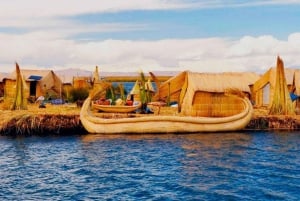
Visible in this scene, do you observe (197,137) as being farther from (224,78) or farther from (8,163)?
(8,163)

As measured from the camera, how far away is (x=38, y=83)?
61.8 meters

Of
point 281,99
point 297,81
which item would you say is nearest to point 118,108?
point 281,99

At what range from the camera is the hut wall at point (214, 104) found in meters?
40.4

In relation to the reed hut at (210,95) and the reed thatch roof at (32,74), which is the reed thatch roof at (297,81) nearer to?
the reed hut at (210,95)

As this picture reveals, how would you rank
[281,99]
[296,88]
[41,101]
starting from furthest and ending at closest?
[41,101] → [296,88] → [281,99]

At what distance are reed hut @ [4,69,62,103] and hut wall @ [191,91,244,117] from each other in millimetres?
23520

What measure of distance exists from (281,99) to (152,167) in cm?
1974

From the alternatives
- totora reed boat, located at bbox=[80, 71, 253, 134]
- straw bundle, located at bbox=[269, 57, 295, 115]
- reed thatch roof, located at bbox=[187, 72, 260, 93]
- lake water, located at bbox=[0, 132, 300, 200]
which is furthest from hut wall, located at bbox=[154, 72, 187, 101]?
lake water, located at bbox=[0, 132, 300, 200]

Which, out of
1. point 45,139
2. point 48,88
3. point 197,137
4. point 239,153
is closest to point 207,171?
point 239,153

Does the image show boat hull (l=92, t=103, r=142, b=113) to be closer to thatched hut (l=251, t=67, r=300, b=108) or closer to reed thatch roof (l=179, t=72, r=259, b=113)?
reed thatch roof (l=179, t=72, r=259, b=113)

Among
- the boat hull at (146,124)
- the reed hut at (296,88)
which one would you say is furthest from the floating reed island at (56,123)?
the reed hut at (296,88)

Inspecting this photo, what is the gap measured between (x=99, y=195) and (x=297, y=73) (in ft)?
109

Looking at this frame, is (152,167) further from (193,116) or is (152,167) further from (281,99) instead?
(281,99)

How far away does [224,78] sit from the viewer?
138 feet
